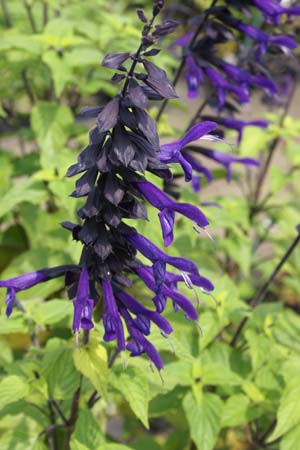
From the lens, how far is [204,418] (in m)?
1.84

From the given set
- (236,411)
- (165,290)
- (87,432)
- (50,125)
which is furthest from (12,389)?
(50,125)

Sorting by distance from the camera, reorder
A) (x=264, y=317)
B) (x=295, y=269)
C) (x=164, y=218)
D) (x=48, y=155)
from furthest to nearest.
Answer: (x=295, y=269) → (x=48, y=155) → (x=264, y=317) → (x=164, y=218)

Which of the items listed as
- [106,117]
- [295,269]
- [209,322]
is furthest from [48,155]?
[295,269]

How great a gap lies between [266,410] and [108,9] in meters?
2.56

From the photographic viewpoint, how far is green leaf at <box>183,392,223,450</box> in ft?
5.75

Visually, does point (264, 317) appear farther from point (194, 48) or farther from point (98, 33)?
point (98, 33)

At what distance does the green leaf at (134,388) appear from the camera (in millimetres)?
1523

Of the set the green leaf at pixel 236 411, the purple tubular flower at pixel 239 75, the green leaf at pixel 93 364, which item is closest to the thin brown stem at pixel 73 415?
the green leaf at pixel 93 364

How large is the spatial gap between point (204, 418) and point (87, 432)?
15.5 inches

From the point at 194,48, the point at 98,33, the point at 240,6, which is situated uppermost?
the point at 240,6

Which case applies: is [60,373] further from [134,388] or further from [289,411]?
[289,411]

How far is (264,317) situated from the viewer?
2.16 metres

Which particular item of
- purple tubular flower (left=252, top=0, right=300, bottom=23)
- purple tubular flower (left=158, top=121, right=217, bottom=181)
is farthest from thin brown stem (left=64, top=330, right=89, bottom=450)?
purple tubular flower (left=252, top=0, right=300, bottom=23)

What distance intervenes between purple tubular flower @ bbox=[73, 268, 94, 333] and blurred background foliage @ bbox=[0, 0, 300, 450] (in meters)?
0.16
